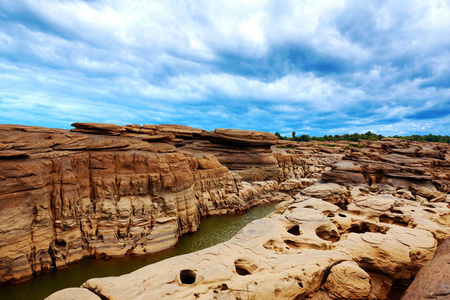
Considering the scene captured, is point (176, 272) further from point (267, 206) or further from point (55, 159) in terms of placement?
point (267, 206)

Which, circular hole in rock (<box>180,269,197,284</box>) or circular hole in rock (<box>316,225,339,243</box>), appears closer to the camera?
circular hole in rock (<box>180,269,197,284</box>)

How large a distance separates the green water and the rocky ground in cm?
43

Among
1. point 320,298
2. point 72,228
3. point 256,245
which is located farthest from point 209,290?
point 72,228

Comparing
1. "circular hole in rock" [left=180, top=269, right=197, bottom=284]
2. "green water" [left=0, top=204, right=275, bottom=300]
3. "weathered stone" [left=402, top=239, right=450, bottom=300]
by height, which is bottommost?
"green water" [left=0, top=204, right=275, bottom=300]

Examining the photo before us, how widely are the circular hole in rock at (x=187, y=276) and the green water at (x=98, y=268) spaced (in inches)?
240

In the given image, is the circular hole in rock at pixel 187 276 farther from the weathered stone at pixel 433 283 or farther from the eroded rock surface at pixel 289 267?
the weathered stone at pixel 433 283

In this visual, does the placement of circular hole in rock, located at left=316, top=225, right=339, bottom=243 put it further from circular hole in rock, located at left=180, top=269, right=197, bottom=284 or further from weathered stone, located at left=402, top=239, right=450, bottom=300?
circular hole in rock, located at left=180, top=269, right=197, bottom=284

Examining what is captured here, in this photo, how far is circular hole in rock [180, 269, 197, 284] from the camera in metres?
7.25

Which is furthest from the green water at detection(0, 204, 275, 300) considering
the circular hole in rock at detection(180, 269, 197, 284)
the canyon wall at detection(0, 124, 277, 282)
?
the circular hole in rock at detection(180, 269, 197, 284)

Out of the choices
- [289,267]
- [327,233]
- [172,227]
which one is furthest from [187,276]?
[172,227]

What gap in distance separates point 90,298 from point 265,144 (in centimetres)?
3136

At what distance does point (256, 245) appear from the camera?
8.70 metres

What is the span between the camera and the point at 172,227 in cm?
1462

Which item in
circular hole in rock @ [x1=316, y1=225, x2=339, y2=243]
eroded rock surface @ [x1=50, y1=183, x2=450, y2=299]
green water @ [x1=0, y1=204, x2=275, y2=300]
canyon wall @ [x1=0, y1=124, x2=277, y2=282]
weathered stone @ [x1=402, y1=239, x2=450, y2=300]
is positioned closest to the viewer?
weathered stone @ [x1=402, y1=239, x2=450, y2=300]
